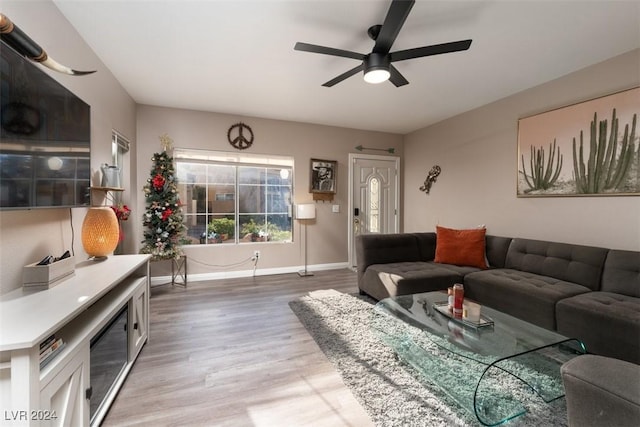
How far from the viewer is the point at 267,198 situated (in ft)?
14.6

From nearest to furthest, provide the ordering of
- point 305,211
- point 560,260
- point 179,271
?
point 560,260 < point 179,271 < point 305,211

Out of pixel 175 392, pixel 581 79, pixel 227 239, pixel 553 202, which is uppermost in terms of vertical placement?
pixel 581 79

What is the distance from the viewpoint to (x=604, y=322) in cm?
179

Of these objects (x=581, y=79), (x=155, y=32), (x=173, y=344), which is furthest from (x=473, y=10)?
(x=173, y=344)

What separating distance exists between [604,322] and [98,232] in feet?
12.0

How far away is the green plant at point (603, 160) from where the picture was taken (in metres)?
2.36

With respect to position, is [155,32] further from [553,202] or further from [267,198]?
[553,202]

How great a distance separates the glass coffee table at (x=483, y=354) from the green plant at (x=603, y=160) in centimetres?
174

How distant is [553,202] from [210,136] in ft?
14.8

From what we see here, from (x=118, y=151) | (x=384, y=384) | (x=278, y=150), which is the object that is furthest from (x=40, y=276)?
(x=278, y=150)

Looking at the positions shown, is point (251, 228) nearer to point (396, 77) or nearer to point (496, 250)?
point (396, 77)

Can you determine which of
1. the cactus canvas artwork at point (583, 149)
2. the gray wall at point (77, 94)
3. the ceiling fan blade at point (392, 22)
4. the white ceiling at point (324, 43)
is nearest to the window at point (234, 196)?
the white ceiling at point (324, 43)

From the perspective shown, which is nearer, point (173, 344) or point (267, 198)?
point (173, 344)

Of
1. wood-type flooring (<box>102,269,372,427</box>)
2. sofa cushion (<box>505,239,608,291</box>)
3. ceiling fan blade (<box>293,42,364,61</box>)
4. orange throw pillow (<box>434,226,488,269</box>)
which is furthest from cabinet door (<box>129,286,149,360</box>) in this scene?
sofa cushion (<box>505,239,608,291</box>)
